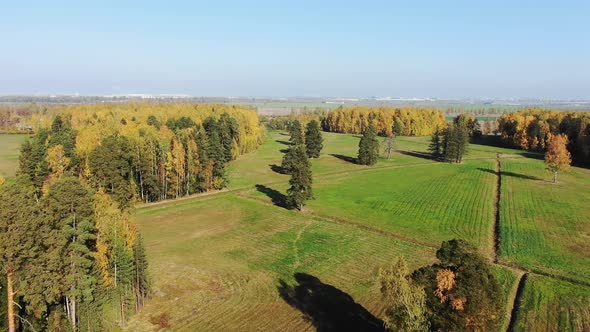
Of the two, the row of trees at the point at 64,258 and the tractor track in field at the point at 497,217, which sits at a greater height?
the row of trees at the point at 64,258

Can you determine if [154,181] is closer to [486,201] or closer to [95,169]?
[95,169]

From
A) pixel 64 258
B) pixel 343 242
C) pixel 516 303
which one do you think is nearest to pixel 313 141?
pixel 343 242

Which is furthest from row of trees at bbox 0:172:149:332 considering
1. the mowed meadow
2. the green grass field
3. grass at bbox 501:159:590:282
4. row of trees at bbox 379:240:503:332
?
grass at bbox 501:159:590:282

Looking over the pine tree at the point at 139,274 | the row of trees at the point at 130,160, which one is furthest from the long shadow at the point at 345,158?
the pine tree at the point at 139,274

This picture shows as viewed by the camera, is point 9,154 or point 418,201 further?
point 9,154

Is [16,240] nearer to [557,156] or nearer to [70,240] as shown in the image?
[70,240]

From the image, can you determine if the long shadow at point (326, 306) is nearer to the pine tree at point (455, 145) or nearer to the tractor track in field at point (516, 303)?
the tractor track in field at point (516, 303)

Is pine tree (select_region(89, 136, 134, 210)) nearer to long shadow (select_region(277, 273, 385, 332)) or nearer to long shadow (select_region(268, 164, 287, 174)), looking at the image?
long shadow (select_region(277, 273, 385, 332))
